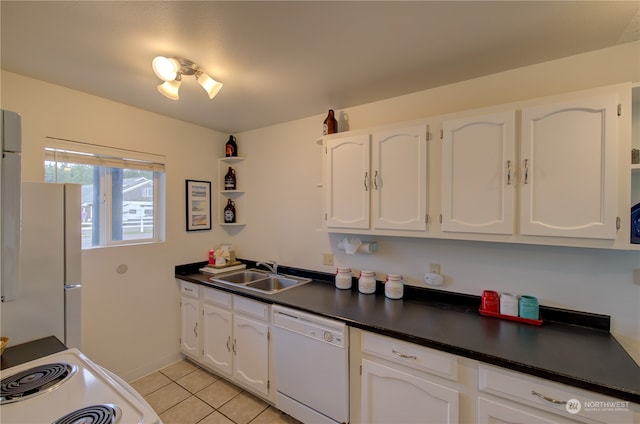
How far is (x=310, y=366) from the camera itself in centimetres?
173

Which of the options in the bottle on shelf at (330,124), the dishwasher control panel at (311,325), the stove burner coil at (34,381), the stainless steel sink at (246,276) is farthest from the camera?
the stainless steel sink at (246,276)

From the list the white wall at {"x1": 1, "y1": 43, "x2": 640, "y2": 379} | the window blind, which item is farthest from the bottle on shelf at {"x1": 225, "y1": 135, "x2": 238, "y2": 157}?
the window blind

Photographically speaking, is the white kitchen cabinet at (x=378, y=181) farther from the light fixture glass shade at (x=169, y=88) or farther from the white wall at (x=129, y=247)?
the white wall at (x=129, y=247)

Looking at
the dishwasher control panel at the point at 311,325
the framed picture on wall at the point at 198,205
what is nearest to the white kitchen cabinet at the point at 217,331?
the dishwasher control panel at the point at 311,325

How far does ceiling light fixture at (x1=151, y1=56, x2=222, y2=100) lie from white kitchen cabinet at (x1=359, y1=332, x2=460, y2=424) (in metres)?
1.76

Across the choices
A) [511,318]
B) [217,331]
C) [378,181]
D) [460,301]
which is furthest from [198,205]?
[511,318]

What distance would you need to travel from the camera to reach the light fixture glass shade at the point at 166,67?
147 centimetres

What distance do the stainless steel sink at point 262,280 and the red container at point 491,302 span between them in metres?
1.34

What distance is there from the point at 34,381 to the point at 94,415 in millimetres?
381

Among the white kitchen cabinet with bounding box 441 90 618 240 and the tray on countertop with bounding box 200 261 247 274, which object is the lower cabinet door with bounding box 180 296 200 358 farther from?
the white kitchen cabinet with bounding box 441 90 618 240

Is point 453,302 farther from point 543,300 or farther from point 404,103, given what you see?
point 404,103

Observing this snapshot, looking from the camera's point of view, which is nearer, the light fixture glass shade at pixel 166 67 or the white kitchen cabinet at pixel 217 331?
the light fixture glass shade at pixel 166 67

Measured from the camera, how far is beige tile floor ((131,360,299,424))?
192 cm

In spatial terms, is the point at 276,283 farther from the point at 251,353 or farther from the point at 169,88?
the point at 169,88
